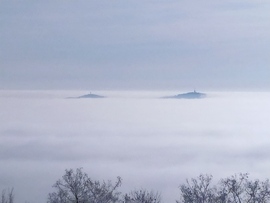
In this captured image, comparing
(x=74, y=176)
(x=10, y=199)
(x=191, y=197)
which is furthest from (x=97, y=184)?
(x=10, y=199)

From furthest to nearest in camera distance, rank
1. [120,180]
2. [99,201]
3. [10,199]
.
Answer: [10,199] → [120,180] → [99,201]

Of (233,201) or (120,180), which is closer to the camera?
(233,201)

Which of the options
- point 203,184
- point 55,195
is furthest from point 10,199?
point 203,184

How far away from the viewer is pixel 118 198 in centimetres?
3059

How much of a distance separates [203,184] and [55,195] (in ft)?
20.7

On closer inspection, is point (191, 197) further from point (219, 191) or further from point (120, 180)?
point (120, 180)

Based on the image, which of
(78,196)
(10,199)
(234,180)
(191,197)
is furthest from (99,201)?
(10,199)

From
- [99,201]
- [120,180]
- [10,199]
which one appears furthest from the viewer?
[10,199]

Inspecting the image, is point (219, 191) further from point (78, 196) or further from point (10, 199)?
point (10, 199)

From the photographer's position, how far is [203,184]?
3136 cm

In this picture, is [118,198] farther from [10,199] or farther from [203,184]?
[10,199]

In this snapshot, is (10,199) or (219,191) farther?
(10,199)

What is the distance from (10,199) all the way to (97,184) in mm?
11724

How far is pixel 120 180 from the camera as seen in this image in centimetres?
3238
